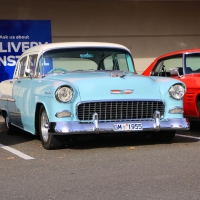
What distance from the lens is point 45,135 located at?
8.82 meters

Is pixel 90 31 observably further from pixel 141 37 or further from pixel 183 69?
pixel 183 69

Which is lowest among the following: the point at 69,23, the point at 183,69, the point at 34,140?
the point at 34,140

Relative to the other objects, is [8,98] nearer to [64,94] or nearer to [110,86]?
[64,94]

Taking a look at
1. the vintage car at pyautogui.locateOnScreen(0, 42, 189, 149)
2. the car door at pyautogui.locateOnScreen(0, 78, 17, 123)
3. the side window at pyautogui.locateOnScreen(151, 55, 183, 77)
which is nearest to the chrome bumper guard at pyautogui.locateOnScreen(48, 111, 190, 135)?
the vintage car at pyautogui.locateOnScreen(0, 42, 189, 149)

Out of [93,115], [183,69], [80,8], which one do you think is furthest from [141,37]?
[93,115]

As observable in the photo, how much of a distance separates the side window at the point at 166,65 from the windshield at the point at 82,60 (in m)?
1.63

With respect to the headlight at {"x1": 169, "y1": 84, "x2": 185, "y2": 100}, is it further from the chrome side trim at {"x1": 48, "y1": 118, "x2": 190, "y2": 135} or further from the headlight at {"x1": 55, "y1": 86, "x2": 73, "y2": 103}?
the headlight at {"x1": 55, "y1": 86, "x2": 73, "y2": 103}

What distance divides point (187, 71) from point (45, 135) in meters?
3.41

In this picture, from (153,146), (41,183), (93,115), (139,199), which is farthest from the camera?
(153,146)

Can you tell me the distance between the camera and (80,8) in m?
17.8

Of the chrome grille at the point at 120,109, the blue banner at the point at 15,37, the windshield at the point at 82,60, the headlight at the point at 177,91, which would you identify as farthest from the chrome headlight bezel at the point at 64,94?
the blue banner at the point at 15,37

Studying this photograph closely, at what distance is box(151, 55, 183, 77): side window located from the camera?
1128 cm

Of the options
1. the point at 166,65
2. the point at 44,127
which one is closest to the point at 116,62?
the point at 44,127

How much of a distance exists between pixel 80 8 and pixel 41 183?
1210 centimetres
